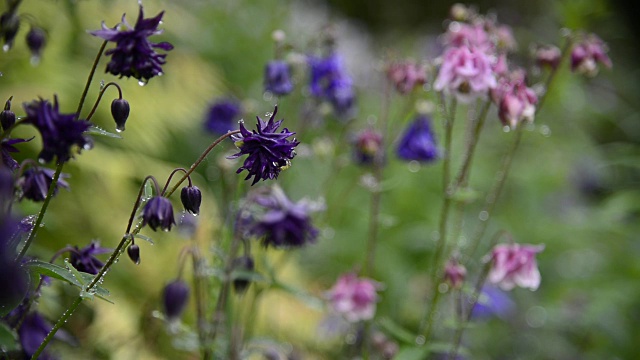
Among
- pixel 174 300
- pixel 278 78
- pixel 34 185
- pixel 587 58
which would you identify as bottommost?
pixel 174 300

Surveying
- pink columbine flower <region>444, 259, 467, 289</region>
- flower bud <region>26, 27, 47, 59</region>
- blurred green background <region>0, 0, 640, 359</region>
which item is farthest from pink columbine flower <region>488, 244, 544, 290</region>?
flower bud <region>26, 27, 47, 59</region>

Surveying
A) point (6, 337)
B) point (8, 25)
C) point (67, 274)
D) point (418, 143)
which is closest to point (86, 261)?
point (67, 274)

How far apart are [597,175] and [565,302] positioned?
1064 mm

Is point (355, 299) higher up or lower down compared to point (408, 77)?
lower down

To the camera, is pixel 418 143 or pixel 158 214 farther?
pixel 418 143

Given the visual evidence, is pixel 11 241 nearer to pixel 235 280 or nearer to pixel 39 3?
pixel 235 280

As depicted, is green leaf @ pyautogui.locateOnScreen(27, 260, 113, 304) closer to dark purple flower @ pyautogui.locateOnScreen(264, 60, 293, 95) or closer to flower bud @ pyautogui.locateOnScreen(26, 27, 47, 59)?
flower bud @ pyautogui.locateOnScreen(26, 27, 47, 59)

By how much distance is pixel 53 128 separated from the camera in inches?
31.0

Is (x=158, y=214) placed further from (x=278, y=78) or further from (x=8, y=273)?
(x=278, y=78)

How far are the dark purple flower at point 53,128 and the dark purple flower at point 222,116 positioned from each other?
1.29 meters

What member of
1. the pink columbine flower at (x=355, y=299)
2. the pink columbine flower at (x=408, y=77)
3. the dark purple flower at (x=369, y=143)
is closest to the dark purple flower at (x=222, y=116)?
the dark purple flower at (x=369, y=143)

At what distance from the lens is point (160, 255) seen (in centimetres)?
252

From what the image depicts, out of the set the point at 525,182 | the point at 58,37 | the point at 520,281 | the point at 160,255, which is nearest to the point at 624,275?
the point at 525,182

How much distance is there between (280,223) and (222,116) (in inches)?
31.2
